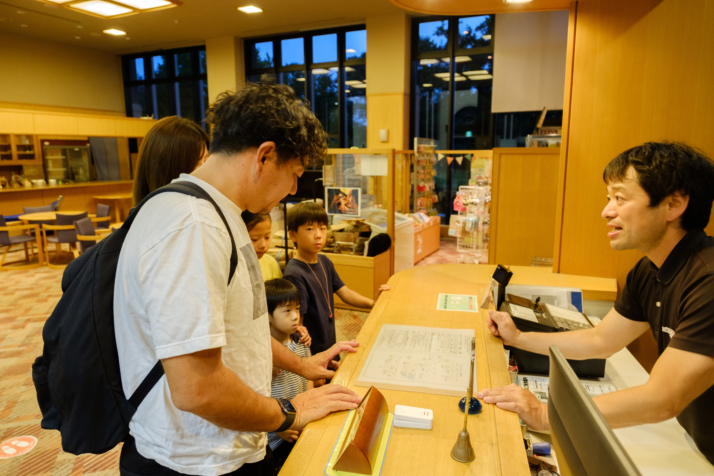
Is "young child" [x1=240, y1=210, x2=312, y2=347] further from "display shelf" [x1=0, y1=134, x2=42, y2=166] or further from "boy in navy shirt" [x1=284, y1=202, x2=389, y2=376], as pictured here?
"display shelf" [x1=0, y1=134, x2=42, y2=166]

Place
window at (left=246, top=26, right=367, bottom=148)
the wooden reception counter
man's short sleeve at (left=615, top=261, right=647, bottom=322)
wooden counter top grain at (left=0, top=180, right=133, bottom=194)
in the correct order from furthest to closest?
window at (left=246, top=26, right=367, bottom=148) < wooden counter top grain at (left=0, top=180, right=133, bottom=194) < man's short sleeve at (left=615, top=261, right=647, bottom=322) < the wooden reception counter

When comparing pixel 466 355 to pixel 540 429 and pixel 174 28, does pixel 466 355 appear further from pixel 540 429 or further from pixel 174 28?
pixel 174 28

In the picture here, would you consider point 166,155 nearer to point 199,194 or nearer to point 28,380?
point 199,194

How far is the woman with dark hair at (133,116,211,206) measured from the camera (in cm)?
156

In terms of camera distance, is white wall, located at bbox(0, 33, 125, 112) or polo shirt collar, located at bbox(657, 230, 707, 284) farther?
white wall, located at bbox(0, 33, 125, 112)

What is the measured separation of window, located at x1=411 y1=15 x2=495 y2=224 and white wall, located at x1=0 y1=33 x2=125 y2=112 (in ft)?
27.7

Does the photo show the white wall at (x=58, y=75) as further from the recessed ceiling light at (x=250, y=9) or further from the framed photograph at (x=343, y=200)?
the framed photograph at (x=343, y=200)

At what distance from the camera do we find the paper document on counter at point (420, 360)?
137 centimetres

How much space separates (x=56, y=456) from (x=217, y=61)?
9.95 m

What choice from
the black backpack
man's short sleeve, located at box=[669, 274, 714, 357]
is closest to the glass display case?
the black backpack

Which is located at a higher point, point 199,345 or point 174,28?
point 174,28

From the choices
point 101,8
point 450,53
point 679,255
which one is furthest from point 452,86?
point 679,255

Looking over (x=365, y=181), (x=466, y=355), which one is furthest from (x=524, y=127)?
(x=466, y=355)

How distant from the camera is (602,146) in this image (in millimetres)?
2703
